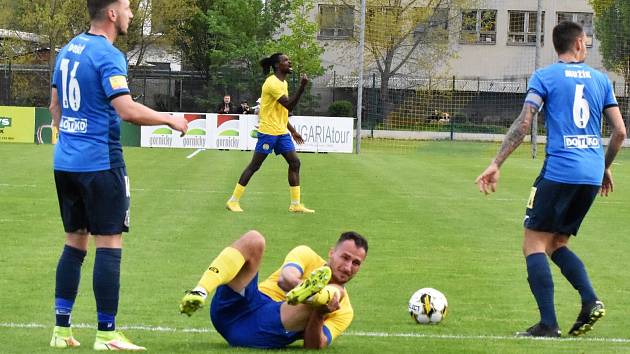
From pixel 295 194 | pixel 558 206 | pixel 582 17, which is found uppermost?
pixel 582 17

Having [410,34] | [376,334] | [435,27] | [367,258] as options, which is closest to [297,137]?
[367,258]

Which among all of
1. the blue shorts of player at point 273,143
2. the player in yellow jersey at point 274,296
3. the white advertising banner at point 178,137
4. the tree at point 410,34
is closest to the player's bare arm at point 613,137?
the player in yellow jersey at point 274,296

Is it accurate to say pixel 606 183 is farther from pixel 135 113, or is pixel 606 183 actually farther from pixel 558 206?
pixel 135 113

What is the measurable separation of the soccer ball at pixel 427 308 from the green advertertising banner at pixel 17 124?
27.5 m

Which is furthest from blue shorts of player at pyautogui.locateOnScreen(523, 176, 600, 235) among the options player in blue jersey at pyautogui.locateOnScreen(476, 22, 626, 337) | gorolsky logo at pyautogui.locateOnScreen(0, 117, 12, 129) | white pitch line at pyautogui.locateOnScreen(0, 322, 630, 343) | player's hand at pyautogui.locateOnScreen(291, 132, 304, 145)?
gorolsky logo at pyautogui.locateOnScreen(0, 117, 12, 129)

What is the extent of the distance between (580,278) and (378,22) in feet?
138

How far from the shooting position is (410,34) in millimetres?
51781

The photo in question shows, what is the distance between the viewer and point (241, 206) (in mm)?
16047

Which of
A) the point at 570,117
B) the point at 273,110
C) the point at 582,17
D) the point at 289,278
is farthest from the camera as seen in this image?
the point at 582,17

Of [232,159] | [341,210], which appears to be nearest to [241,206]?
[341,210]

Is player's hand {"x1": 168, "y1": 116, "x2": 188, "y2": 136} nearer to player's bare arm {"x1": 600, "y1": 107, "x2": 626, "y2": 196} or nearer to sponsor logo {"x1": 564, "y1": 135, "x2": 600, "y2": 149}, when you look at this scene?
sponsor logo {"x1": 564, "y1": 135, "x2": 600, "y2": 149}

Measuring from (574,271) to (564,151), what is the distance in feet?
2.72

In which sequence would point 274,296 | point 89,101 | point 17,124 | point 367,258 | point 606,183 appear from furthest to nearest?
point 17,124 → point 367,258 → point 606,183 → point 274,296 → point 89,101

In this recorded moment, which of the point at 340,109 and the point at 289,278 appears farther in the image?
the point at 340,109
